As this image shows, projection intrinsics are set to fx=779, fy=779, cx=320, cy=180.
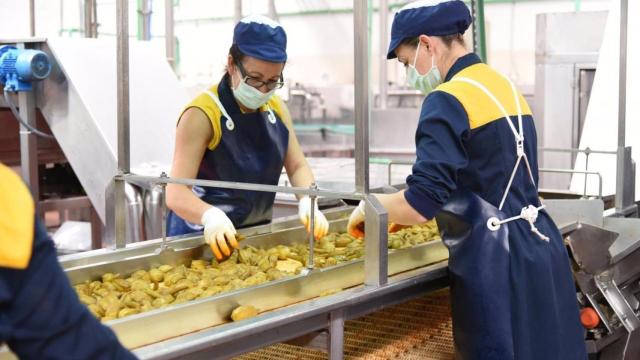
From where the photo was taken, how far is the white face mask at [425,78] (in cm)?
183

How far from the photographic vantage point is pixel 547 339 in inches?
71.2

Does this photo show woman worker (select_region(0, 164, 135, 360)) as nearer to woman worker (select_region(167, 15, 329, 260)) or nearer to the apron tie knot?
woman worker (select_region(167, 15, 329, 260))

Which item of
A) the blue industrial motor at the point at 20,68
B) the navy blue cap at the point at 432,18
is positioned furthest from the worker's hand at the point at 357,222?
the blue industrial motor at the point at 20,68

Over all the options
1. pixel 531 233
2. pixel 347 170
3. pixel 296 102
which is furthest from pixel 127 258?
pixel 296 102

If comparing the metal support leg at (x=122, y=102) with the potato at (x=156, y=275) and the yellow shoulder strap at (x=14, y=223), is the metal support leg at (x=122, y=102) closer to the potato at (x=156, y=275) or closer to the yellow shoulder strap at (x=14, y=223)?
the potato at (x=156, y=275)

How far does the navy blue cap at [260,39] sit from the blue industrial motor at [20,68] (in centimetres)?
111

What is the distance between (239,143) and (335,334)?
0.79 metres

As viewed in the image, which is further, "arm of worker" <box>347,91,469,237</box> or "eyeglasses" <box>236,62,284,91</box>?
"eyeglasses" <box>236,62,284,91</box>

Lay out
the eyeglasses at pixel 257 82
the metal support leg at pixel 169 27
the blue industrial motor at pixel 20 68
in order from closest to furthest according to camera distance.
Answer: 1. the eyeglasses at pixel 257 82
2. the blue industrial motor at pixel 20 68
3. the metal support leg at pixel 169 27

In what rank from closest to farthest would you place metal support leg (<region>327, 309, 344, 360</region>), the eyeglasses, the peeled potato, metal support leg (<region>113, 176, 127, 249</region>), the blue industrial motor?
1. the peeled potato
2. metal support leg (<region>327, 309, 344, 360</region>)
3. metal support leg (<region>113, 176, 127, 249</region>)
4. the eyeglasses
5. the blue industrial motor

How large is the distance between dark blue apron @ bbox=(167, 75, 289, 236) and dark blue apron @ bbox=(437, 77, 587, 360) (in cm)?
64

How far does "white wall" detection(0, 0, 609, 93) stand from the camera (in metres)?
8.80

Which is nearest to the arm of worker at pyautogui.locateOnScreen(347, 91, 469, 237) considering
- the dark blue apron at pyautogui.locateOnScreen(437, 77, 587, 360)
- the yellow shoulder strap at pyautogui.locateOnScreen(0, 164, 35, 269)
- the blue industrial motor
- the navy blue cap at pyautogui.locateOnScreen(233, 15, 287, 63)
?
the dark blue apron at pyautogui.locateOnScreen(437, 77, 587, 360)

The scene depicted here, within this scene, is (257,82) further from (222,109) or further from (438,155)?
(438,155)
